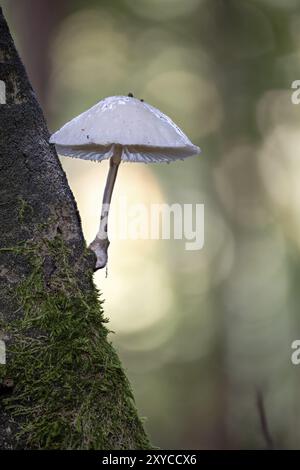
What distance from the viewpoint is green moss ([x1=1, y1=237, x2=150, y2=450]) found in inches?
56.2

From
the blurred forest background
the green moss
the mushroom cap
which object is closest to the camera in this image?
the green moss

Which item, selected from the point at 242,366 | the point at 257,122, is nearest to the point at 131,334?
the point at 242,366

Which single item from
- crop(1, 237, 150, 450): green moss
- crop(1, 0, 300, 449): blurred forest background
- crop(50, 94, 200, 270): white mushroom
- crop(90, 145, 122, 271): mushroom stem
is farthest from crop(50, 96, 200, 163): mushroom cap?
crop(1, 0, 300, 449): blurred forest background

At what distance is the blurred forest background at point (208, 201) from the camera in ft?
39.2

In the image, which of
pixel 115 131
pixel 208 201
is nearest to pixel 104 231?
pixel 115 131

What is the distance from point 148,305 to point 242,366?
9.26 feet

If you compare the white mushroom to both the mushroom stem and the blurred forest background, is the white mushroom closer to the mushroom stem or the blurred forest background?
the mushroom stem

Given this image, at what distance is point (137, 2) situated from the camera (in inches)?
455

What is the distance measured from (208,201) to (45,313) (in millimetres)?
12333

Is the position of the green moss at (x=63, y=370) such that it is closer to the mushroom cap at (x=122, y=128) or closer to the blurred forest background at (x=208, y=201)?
Answer: the mushroom cap at (x=122, y=128)

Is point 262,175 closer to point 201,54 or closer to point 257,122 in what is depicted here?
point 257,122

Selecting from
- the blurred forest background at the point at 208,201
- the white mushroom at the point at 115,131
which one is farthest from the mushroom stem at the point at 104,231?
the blurred forest background at the point at 208,201
